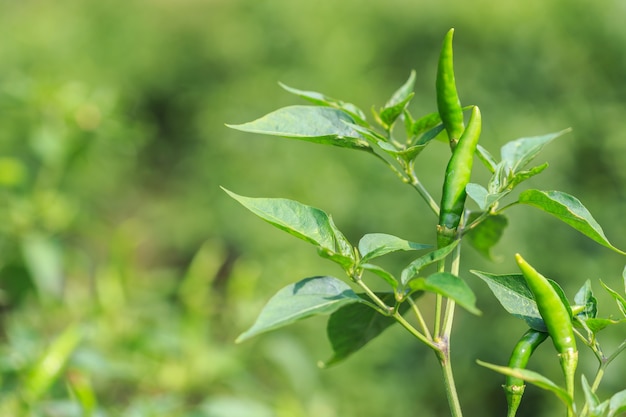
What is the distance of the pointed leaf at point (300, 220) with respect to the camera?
0.68 metres

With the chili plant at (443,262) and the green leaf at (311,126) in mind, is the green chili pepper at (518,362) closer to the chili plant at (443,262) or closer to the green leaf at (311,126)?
the chili plant at (443,262)

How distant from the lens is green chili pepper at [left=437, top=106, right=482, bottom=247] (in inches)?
27.3

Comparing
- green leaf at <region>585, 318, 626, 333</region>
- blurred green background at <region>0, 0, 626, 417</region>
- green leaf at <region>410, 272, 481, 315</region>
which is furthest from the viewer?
blurred green background at <region>0, 0, 626, 417</region>

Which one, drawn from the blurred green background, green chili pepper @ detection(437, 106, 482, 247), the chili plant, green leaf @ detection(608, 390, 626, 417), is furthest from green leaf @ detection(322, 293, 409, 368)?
the blurred green background

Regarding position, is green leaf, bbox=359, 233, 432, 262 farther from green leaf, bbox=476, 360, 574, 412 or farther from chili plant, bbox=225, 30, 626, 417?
green leaf, bbox=476, 360, 574, 412

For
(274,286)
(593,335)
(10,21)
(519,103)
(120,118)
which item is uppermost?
(593,335)

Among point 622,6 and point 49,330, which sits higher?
point 622,6

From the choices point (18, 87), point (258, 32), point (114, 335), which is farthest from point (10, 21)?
point (114, 335)

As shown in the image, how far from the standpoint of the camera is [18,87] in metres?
1.83

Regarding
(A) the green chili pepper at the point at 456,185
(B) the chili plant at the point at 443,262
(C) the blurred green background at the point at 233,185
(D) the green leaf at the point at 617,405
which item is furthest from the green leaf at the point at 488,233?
(C) the blurred green background at the point at 233,185

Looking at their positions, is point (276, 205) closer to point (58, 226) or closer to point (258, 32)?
point (58, 226)

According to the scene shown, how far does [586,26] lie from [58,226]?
272 cm

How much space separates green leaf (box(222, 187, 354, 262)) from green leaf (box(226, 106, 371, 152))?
65 mm

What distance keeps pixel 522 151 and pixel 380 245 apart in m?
0.21
